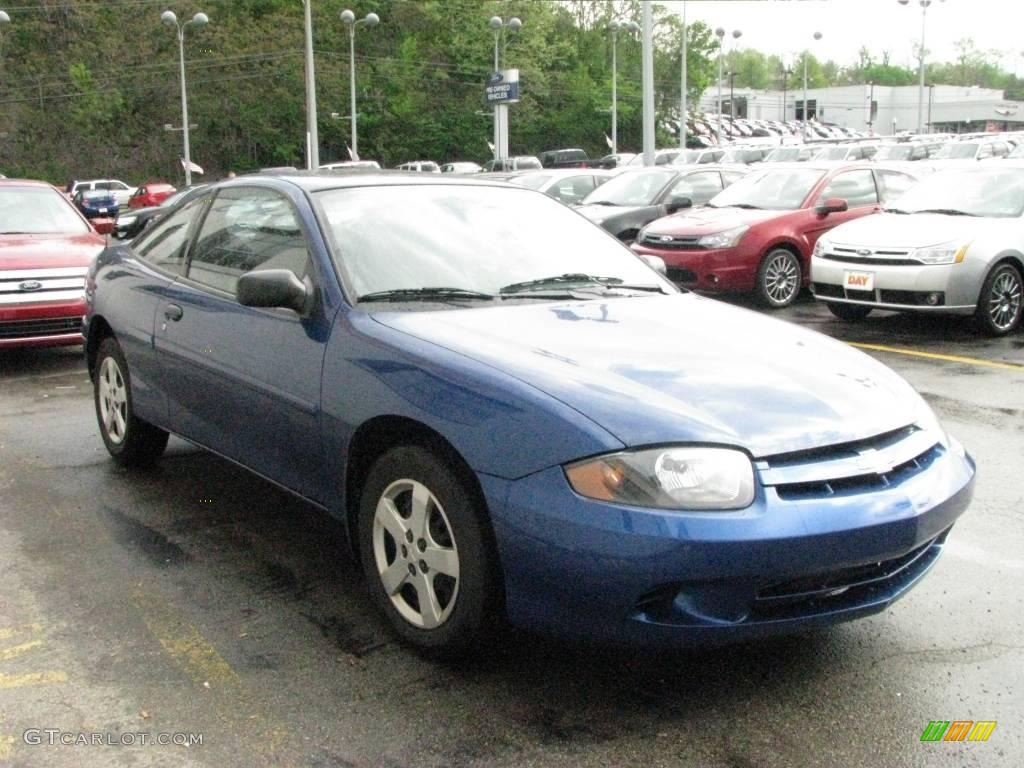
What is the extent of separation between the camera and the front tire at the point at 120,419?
5.70m

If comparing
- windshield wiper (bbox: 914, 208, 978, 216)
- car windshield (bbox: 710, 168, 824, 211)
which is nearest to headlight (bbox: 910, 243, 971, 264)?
windshield wiper (bbox: 914, 208, 978, 216)

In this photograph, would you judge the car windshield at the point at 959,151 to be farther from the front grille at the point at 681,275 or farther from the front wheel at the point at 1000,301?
the front wheel at the point at 1000,301

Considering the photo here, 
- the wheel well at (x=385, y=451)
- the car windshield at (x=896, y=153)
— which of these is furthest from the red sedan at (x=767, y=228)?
the car windshield at (x=896, y=153)

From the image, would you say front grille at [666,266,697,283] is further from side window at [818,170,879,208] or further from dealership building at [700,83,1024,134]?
dealership building at [700,83,1024,134]

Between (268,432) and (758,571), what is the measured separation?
6.79ft

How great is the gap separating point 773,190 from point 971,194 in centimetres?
277

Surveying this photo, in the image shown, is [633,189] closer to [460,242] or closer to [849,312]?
[849,312]

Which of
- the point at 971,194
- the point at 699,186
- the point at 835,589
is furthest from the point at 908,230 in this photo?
the point at 835,589

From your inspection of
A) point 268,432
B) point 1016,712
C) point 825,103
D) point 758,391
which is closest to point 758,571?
point 758,391

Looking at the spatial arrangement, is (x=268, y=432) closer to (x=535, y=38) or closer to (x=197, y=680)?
(x=197, y=680)

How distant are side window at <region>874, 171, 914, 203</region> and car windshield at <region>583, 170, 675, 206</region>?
9.93ft

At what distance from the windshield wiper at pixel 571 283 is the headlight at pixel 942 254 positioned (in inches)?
234

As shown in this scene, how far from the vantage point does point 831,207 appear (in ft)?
40.9

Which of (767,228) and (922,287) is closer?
(922,287)
